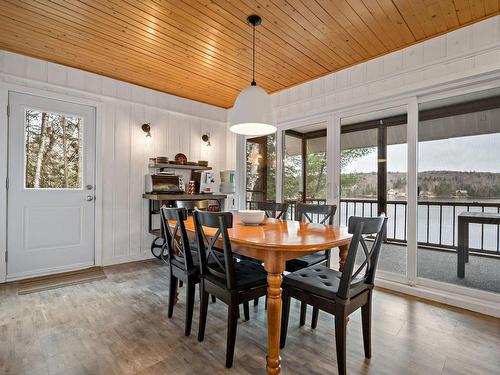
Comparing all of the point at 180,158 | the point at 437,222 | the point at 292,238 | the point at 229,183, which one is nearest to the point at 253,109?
the point at 292,238

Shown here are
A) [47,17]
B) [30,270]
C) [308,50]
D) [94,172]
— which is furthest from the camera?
[94,172]

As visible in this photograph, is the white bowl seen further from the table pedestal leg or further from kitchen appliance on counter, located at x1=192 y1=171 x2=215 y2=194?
kitchen appliance on counter, located at x1=192 y1=171 x2=215 y2=194

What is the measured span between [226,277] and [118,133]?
308cm

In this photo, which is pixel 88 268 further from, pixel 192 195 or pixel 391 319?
pixel 391 319

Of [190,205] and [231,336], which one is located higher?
[190,205]

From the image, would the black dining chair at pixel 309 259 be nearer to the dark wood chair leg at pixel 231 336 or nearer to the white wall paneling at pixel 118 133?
the dark wood chair leg at pixel 231 336

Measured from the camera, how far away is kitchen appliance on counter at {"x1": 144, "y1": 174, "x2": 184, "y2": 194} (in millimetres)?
4051

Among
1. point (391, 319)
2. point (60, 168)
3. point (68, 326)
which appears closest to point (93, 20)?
point (60, 168)

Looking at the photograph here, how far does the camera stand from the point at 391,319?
2.33 meters

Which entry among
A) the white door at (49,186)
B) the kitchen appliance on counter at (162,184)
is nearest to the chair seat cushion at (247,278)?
the kitchen appliance on counter at (162,184)

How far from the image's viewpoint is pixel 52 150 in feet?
11.3

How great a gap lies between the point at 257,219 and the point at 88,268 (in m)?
2.67

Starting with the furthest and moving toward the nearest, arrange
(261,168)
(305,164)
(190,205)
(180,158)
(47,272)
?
1. (261,168)
2. (180,158)
3. (305,164)
4. (47,272)
5. (190,205)

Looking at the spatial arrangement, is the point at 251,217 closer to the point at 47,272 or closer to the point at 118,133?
the point at 118,133
